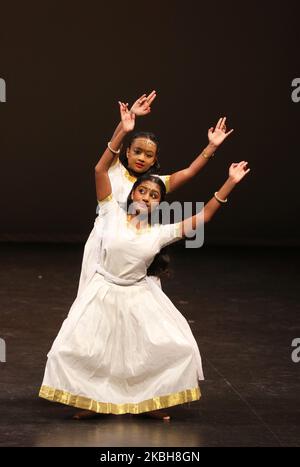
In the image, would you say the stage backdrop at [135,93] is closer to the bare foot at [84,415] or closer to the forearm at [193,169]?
the forearm at [193,169]

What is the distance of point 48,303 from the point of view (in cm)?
612

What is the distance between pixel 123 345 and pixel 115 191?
2.39 feet

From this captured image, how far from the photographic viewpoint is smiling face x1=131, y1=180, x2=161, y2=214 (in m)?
3.92

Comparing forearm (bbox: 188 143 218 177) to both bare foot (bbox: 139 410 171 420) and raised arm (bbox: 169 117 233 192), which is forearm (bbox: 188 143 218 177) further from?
bare foot (bbox: 139 410 171 420)

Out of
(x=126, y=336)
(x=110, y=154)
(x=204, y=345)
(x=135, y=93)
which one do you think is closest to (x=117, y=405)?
(x=126, y=336)

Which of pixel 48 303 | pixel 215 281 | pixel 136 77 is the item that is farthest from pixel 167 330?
pixel 136 77

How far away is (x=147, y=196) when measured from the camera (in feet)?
12.8

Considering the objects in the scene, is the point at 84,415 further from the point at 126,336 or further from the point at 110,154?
the point at 110,154

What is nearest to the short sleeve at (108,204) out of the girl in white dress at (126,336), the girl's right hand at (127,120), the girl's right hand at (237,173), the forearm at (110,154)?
the girl in white dress at (126,336)

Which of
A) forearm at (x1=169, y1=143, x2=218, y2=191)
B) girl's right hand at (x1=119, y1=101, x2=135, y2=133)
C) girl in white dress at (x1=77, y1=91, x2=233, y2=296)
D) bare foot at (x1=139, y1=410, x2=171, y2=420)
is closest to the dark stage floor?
bare foot at (x1=139, y1=410, x2=171, y2=420)

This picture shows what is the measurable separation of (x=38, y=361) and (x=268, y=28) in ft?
13.8

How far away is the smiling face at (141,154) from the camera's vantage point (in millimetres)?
4238

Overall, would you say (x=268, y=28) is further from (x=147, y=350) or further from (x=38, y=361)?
(x=147, y=350)

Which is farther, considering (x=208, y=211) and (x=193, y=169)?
(x=193, y=169)
